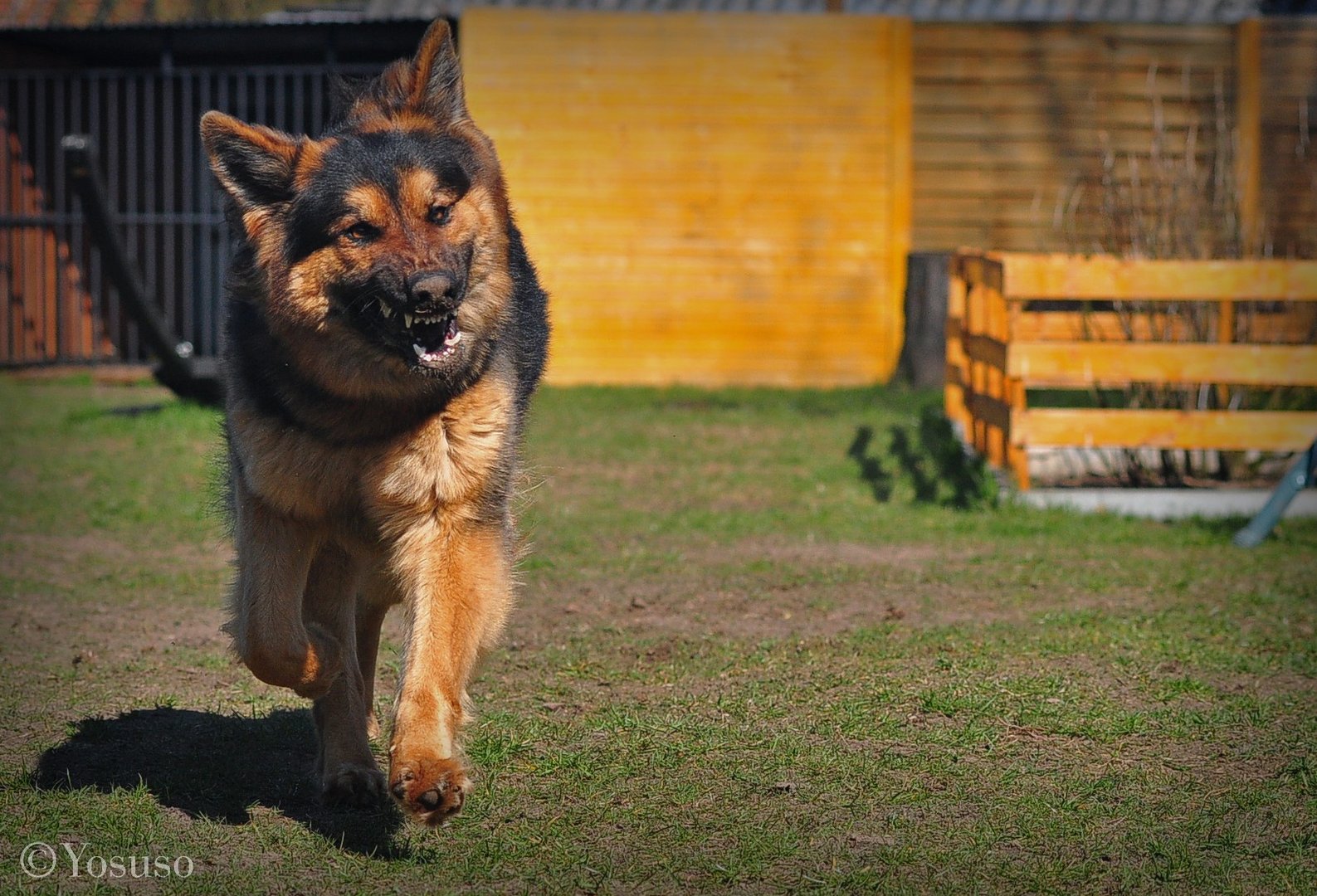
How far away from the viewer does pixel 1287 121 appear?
581 inches

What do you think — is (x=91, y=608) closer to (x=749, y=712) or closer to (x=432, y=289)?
(x=749, y=712)

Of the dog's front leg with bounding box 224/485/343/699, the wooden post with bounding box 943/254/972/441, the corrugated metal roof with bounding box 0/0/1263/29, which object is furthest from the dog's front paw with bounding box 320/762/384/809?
the corrugated metal roof with bounding box 0/0/1263/29

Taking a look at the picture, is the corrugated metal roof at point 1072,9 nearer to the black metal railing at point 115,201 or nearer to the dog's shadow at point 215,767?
the black metal railing at point 115,201

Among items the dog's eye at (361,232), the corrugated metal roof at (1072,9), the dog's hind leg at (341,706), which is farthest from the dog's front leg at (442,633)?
the corrugated metal roof at (1072,9)

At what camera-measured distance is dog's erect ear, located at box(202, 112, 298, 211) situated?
390 cm

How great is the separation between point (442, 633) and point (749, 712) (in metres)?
1.50

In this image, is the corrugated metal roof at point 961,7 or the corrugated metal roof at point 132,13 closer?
the corrugated metal roof at point 132,13

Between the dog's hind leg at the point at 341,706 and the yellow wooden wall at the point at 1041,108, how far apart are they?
11657 millimetres

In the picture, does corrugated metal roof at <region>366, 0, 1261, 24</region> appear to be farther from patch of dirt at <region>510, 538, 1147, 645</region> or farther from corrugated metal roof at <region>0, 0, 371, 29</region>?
patch of dirt at <region>510, 538, 1147, 645</region>

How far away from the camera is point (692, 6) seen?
52.9ft

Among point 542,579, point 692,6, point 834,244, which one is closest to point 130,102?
point 692,6

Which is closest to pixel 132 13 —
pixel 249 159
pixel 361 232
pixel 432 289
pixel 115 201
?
pixel 115 201

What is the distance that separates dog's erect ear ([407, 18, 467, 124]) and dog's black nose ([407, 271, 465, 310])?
774 mm

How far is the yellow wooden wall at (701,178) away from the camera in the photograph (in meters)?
14.8
